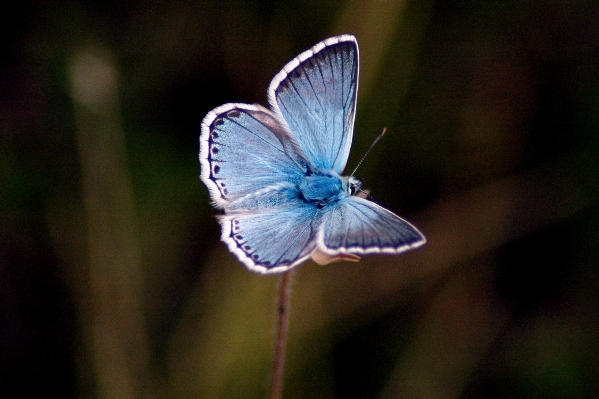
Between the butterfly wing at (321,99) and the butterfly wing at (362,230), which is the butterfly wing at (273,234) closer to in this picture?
the butterfly wing at (362,230)

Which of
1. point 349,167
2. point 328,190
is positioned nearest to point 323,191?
point 328,190

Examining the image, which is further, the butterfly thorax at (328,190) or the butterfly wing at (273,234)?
the butterfly thorax at (328,190)

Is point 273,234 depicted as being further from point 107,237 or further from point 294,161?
point 107,237

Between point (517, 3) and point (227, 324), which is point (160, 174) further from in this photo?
point (517, 3)

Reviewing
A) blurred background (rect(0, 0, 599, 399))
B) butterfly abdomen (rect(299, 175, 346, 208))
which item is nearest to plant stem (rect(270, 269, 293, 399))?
butterfly abdomen (rect(299, 175, 346, 208))

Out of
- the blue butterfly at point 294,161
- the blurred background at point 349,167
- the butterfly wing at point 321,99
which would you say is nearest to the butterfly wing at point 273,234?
the blue butterfly at point 294,161
